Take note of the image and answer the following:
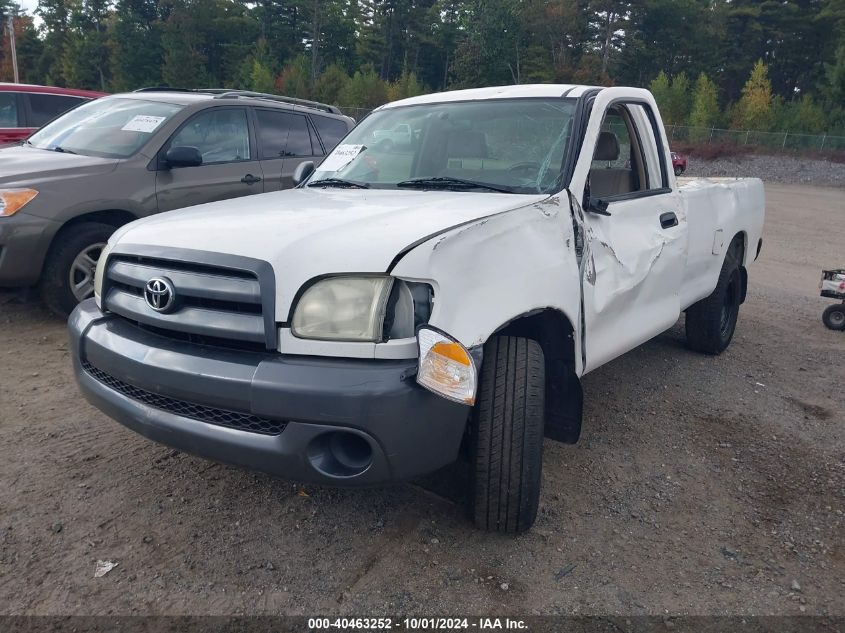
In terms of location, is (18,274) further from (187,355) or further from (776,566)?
(776,566)

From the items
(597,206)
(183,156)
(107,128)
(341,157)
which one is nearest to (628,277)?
(597,206)

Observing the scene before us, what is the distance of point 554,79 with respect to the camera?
50031mm

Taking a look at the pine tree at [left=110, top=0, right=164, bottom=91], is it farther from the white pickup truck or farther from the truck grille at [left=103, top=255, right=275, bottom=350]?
the truck grille at [left=103, top=255, right=275, bottom=350]

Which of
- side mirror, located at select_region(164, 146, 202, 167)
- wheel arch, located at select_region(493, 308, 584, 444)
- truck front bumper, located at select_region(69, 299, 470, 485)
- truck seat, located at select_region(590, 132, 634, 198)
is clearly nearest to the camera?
truck front bumper, located at select_region(69, 299, 470, 485)

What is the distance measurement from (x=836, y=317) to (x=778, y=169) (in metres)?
34.2

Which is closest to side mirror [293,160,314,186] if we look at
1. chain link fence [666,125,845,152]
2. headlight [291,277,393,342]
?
headlight [291,277,393,342]

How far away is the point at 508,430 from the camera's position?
2.53m

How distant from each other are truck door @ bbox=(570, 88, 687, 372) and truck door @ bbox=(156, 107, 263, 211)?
349 centimetres

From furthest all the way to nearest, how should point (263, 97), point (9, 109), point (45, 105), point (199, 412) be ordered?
point (45, 105) < point (9, 109) < point (263, 97) < point (199, 412)

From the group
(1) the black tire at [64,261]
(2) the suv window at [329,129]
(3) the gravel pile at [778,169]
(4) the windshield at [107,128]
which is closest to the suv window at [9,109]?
(4) the windshield at [107,128]

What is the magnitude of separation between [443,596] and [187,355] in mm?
1250

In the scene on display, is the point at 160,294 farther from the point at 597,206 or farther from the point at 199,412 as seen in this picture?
the point at 597,206

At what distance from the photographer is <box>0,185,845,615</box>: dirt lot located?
7.85ft

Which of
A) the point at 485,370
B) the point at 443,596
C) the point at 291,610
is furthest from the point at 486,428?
the point at 291,610
